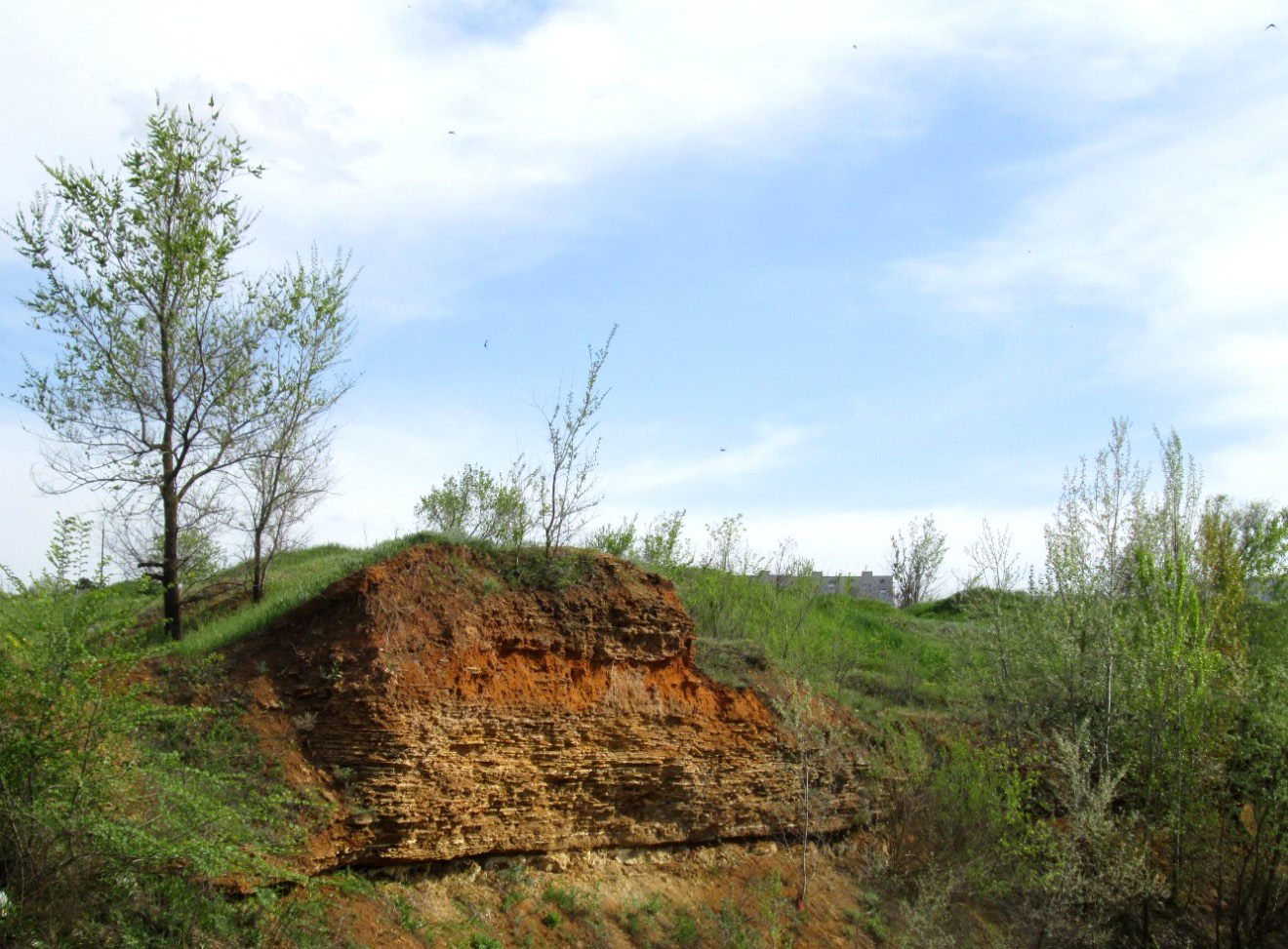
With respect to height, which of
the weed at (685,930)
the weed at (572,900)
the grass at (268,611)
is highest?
the grass at (268,611)

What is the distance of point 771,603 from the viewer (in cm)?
1984

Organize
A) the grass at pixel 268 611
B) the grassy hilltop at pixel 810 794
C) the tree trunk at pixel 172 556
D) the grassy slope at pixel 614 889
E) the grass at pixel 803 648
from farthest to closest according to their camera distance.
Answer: the grass at pixel 803 648 < the tree trunk at pixel 172 556 < the grass at pixel 268 611 < the grassy slope at pixel 614 889 < the grassy hilltop at pixel 810 794

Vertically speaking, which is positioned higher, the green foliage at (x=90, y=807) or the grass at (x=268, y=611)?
the grass at (x=268, y=611)

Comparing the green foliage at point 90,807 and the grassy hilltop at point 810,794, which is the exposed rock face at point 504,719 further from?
the green foliage at point 90,807

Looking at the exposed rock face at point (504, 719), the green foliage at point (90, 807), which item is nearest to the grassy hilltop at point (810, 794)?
the green foliage at point (90, 807)

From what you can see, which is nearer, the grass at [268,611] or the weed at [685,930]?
the grass at [268,611]

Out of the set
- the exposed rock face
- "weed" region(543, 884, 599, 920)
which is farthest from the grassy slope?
the exposed rock face

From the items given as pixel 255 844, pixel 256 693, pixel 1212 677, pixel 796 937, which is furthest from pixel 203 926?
pixel 1212 677

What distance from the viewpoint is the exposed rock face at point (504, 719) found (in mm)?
10703

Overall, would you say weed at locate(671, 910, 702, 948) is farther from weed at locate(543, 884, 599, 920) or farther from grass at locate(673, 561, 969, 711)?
grass at locate(673, 561, 969, 711)

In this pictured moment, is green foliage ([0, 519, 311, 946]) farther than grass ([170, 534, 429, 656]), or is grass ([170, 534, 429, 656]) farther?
grass ([170, 534, 429, 656])

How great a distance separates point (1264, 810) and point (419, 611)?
42.0 feet

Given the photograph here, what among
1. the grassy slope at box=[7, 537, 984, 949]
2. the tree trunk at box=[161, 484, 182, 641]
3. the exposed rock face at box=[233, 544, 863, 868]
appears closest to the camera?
the grassy slope at box=[7, 537, 984, 949]

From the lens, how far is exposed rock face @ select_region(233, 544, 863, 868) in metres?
10.7
